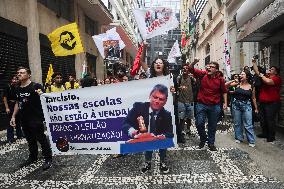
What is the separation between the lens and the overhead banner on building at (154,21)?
29.0ft

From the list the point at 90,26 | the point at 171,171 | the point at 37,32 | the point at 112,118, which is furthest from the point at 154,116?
the point at 90,26

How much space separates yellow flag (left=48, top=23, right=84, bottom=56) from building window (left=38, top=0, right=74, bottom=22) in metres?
6.93

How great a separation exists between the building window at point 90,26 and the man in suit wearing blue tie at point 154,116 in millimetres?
17462

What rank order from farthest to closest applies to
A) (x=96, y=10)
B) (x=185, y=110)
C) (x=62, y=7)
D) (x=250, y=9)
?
(x=96, y=10), (x=62, y=7), (x=250, y=9), (x=185, y=110)

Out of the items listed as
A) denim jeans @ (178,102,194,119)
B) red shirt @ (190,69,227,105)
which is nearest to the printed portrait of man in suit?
red shirt @ (190,69,227,105)

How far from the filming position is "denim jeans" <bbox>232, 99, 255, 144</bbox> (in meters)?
7.17

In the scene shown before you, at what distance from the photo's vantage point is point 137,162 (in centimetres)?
582

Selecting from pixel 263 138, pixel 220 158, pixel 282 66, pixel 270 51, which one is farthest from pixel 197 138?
pixel 270 51

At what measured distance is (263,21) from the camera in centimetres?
766

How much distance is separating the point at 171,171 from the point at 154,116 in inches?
36.2

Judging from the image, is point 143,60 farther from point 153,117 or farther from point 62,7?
point 62,7

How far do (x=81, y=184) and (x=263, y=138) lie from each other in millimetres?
4889

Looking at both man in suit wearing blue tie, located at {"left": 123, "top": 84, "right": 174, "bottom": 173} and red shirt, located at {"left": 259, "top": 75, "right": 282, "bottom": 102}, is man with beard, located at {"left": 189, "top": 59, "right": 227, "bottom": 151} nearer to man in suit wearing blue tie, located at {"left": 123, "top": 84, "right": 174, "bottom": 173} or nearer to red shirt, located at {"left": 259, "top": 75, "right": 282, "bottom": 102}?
red shirt, located at {"left": 259, "top": 75, "right": 282, "bottom": 102}

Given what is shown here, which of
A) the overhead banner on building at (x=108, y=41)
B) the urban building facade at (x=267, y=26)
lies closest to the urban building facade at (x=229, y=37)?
the overhead banner on building at (x=108, y=41)
